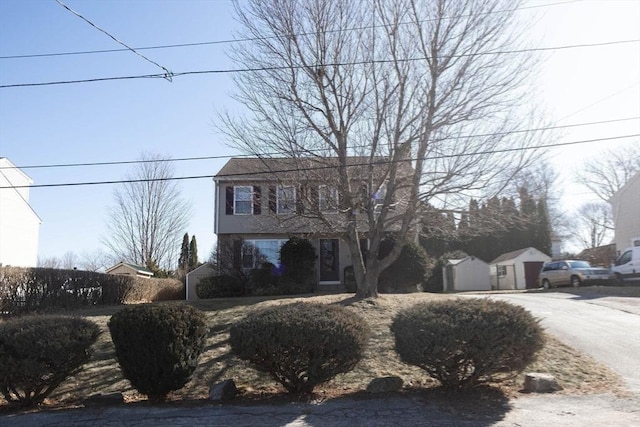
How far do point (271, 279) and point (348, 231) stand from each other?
32.1ft

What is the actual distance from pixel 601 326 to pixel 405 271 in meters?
11.9

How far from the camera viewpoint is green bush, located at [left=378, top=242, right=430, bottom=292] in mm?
25484

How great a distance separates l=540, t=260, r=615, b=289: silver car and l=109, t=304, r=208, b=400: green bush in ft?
83.7

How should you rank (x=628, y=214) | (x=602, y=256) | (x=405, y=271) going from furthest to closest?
(x=602, y=256) → (x=628, y=214) → (x=405, y=271)

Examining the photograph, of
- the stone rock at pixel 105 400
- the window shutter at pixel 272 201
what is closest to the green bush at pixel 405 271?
the window shutter at pixel 272 201

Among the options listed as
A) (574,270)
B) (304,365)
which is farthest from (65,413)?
(574,270)

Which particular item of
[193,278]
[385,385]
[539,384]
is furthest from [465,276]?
[385,385]

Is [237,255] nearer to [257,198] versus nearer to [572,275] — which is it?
[257,198]

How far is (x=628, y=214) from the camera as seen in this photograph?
36094 mm

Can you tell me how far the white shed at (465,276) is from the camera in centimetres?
3453

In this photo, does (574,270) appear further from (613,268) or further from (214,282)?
(214,282)

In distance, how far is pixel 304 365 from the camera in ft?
25.7

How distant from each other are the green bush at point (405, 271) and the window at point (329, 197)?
10.9 meters

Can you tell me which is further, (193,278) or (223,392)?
(193,278)
